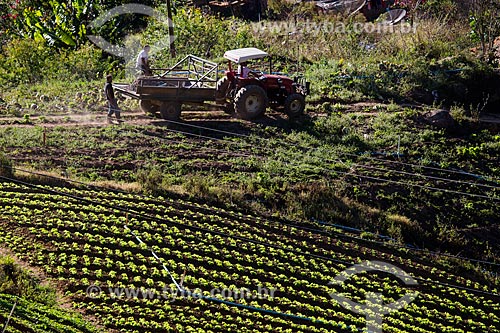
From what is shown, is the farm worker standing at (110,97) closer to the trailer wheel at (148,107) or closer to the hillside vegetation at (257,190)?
the hillside vegetation at (257,190)

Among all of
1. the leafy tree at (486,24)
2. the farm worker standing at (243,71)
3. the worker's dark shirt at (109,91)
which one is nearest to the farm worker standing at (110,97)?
the worker's dark shirt at (109,91)

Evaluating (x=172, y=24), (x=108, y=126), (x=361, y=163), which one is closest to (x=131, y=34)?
(x=172, y=24)

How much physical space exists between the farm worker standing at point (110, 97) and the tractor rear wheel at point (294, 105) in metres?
4.45

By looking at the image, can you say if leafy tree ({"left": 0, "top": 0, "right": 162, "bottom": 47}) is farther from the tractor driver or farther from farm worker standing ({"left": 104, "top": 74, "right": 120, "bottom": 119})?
the tractor driver

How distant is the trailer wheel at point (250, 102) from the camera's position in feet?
55.8

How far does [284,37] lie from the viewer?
964 inches

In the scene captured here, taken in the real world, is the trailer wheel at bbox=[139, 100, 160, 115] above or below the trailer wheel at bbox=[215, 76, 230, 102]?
below

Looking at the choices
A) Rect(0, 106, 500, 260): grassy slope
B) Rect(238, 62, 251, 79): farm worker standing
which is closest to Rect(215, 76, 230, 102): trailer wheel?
Rect(238, 62, 251, 79): farm worker standing

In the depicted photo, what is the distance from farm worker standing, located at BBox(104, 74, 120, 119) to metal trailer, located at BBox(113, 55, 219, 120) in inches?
7.8

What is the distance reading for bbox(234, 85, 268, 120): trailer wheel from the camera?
17000mm

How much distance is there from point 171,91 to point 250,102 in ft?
6.67

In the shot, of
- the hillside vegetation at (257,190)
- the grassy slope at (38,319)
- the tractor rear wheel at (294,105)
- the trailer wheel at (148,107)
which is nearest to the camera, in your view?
the grassy slope at (38,319)

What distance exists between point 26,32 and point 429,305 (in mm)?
16962

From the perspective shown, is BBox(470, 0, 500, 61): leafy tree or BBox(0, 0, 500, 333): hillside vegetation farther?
BBox(470, 0, 500, 61): leafy tree
